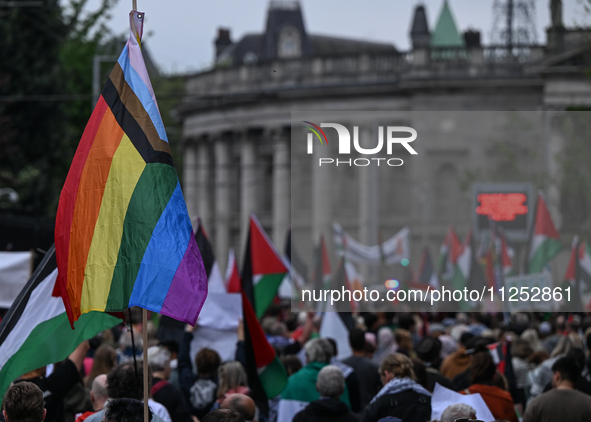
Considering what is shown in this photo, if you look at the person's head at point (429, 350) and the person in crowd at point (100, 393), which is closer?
the person in crowd at point (100, 393)

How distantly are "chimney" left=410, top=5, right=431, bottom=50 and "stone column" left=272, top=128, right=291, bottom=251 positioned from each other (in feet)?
58.7

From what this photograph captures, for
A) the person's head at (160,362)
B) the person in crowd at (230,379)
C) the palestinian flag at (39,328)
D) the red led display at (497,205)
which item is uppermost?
the red led display at (497,205)

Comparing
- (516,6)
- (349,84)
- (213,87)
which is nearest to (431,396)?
(349,84)

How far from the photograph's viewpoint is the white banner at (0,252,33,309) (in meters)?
10.1

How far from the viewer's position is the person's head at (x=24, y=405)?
5367 mm

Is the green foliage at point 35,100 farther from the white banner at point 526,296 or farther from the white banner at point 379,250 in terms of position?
the white banner at point 526,296

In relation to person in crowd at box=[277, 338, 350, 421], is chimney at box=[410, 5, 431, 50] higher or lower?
higher

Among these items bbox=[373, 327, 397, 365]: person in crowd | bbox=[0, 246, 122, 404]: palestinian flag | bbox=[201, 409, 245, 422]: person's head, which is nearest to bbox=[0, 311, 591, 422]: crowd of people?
bbox=[201, 409, 245, 422]: person's head

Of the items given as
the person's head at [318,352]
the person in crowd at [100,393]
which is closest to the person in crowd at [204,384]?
the person's head at [318,352]

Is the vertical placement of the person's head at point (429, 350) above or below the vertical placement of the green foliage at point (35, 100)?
below

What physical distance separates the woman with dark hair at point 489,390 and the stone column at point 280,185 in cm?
5193

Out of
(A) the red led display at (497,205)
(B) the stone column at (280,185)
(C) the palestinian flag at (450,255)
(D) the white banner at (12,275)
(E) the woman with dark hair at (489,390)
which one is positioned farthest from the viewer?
(B) the stone column at (280,185)

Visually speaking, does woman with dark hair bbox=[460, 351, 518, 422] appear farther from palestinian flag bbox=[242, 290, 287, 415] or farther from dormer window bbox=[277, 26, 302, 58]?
dormer window bbox=[277, 26, 302, 58]

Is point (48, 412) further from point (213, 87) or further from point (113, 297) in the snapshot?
point (213, 87)
